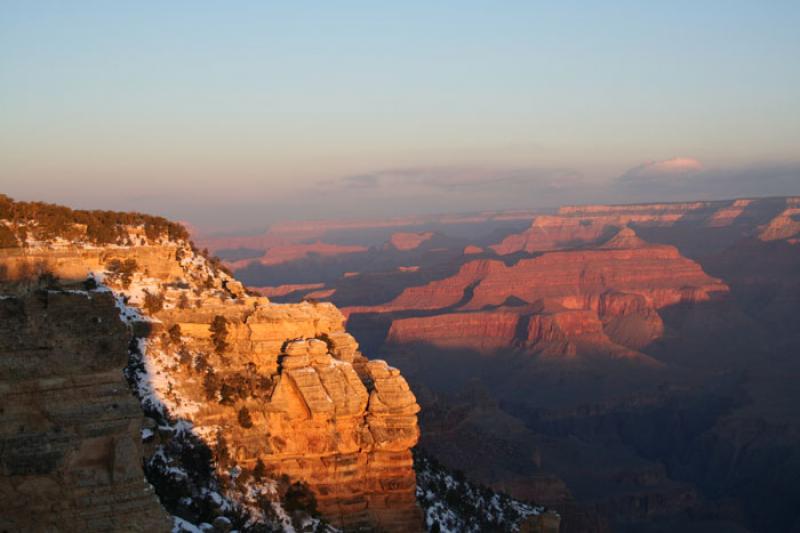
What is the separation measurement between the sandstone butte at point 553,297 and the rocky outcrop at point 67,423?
124 meters

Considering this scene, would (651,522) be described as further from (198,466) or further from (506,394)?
(198,466)

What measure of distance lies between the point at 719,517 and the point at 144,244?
64.7 meters

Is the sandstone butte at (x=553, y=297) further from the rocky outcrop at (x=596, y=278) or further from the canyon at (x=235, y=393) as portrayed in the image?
the canyon at (x=235, y=393)

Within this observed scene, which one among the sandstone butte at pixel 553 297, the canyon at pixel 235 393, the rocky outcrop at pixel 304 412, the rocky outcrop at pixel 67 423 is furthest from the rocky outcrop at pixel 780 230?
the rocky outcrop at pixel 67 423

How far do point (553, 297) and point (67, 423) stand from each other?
506 ft

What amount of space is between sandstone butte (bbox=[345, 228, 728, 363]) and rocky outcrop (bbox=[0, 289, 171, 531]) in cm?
12382

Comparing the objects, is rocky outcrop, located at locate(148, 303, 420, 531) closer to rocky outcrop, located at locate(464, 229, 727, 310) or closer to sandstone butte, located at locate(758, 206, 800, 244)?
rocky outcrop, located at locate(464, 229, 727, 310)

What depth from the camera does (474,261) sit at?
572 ft

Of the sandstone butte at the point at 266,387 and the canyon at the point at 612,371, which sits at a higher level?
the sandstone butte at the point at 266,387

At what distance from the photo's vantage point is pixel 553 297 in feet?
541

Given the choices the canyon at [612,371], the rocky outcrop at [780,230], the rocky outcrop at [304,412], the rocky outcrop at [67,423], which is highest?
the rocky outcrop at [67,423]

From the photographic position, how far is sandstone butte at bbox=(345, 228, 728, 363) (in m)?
141

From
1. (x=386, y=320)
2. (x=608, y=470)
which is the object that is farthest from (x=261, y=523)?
(x=386, y=320)

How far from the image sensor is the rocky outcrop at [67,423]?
14.1m
